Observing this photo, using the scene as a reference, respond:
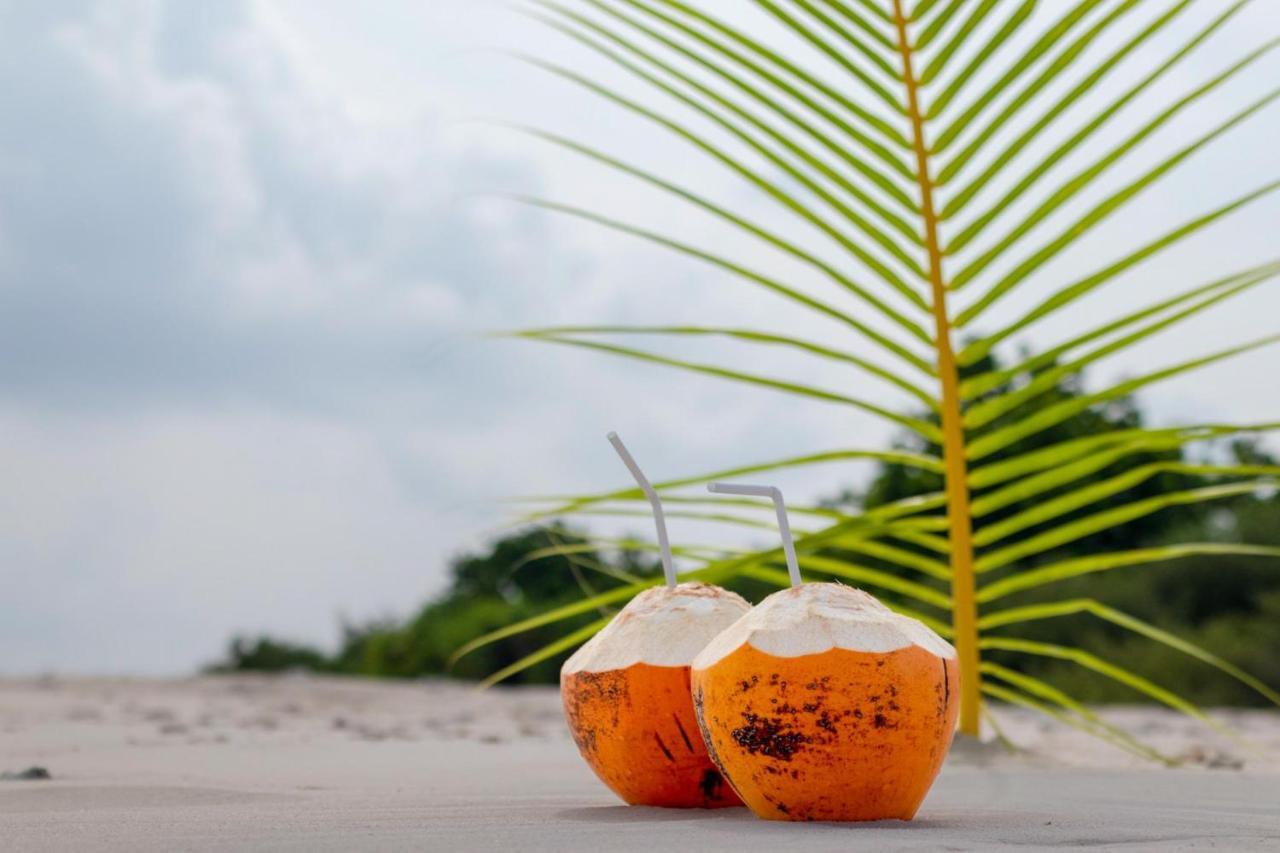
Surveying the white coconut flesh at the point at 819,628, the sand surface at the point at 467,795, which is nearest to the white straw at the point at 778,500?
the white coconut flesh at the point at 819,628

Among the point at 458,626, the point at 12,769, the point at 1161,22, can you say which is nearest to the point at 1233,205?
the point at 1161,22

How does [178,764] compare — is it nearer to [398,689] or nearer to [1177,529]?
[398,689]

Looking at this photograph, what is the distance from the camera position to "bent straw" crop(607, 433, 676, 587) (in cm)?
166

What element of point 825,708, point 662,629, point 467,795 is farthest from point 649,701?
point 467,795

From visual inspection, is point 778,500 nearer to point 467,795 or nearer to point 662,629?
point 662,629

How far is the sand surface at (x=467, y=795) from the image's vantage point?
4.43ft

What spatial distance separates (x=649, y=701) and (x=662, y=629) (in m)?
0.10


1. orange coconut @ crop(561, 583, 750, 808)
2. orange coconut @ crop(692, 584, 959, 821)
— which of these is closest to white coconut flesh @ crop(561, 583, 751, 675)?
orange coconut @ crop(561, 583, 750, 808)

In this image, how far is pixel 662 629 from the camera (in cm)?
166

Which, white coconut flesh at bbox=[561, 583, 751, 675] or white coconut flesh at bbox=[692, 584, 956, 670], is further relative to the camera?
white coconut flesh at bbox=[561, 583, 751, 675]

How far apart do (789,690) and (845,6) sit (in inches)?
68.0

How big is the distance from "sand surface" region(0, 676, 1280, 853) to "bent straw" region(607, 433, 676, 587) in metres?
0.32

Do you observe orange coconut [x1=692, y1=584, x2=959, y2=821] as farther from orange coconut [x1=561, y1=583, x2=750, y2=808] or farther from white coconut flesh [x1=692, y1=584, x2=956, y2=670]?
orange coconut [x1=561, y1=583, x2=750, y2=808]

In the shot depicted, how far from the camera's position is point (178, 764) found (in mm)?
2535
